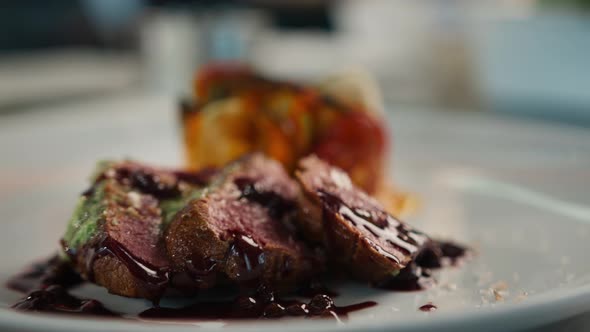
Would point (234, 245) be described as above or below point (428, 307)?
above

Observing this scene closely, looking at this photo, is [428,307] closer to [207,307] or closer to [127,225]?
[207,307]

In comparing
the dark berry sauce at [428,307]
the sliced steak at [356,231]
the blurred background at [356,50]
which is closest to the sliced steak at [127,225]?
the sliced steak at [356,231]

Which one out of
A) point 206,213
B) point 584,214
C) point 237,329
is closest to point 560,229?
point 584,214

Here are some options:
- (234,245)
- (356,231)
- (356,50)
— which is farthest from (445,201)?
(356,50)

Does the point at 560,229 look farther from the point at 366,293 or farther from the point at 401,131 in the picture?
the point at 401,131

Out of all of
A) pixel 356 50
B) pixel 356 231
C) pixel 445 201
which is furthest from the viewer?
pixel 356 50

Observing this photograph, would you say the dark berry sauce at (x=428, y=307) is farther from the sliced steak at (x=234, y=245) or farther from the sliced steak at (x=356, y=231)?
the sliced steak at (x=234, y=245)

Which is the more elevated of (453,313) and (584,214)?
(584,214)
